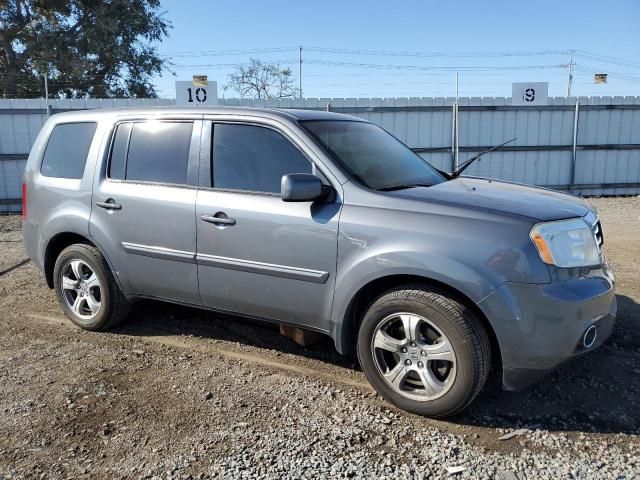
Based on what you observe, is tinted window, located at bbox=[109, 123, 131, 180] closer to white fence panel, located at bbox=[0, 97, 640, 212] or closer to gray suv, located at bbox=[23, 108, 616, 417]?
gray suv, located at bbox=[23, 108, 616, 417]

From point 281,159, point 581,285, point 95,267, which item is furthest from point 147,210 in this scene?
point 581,285

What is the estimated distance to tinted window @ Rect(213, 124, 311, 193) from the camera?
3.79 m

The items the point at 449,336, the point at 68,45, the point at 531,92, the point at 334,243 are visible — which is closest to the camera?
the point at 449,336

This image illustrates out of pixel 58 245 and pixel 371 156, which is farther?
pixel 58 245

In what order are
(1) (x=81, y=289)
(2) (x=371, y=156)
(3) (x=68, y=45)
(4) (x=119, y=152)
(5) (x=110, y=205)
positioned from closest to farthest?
(2) (x=371, y=156), (5) (x=110, y=205), (4) (x=119, y=152), (1) (x=81, y=289), (3) (x=68, y=45)

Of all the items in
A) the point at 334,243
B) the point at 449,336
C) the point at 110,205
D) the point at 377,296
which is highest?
the point at 110,205

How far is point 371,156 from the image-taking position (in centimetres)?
404

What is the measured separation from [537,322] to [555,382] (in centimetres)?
100

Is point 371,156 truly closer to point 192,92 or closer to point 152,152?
point 152,152

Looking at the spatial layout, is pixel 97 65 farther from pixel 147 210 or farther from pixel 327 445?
pixel 327 445

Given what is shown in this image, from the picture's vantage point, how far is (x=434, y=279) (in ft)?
10.5

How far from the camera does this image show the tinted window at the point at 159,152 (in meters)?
4.21

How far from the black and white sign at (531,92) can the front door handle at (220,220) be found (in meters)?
11.5

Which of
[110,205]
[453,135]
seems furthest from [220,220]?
[453,135]
